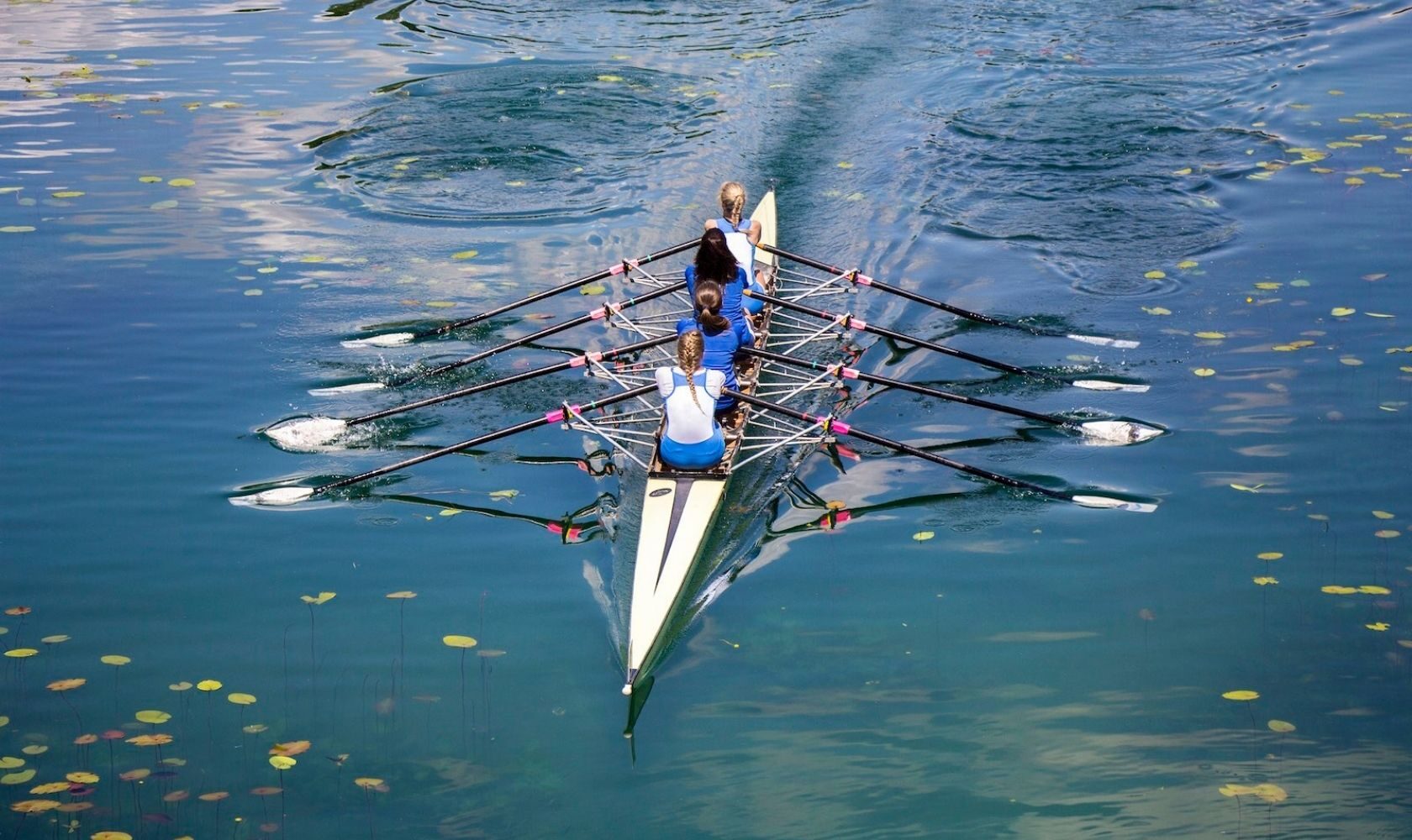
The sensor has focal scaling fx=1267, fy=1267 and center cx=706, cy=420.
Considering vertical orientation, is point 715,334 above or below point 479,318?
above

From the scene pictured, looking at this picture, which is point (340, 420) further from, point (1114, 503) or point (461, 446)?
point (1114, 503)

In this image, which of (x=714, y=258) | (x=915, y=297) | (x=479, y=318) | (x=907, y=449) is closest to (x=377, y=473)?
(x=479, y=318)

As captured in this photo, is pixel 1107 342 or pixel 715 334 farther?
pixel 1107 342

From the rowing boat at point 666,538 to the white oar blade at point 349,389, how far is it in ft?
11.6

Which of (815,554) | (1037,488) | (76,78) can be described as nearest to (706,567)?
(815,554)

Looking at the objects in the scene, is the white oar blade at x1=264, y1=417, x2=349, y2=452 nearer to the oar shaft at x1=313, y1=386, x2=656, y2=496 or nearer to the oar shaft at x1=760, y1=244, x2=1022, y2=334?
the oar shaft at x1=313, y1=386, x2=656, y2=496

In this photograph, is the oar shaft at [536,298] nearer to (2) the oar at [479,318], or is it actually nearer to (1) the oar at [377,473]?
(2) the oar at [479,318]

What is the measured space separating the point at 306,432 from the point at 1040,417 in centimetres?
669

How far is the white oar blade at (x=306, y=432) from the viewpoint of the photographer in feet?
37.7

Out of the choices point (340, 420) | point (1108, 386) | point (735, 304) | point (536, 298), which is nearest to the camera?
point (340, 420)

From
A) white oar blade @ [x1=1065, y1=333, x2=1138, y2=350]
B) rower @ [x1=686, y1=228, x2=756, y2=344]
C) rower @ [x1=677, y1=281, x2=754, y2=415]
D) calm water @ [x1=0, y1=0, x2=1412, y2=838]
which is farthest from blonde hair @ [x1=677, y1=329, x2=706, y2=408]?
white oar blade @ [x1=1065, y1=333, x2=1138, y2=350]

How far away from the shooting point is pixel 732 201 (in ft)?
42.5

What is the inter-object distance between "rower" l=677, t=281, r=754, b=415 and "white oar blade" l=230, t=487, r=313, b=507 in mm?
3535

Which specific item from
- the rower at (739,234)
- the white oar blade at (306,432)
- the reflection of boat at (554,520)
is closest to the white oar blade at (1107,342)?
the rower at (739,234)
